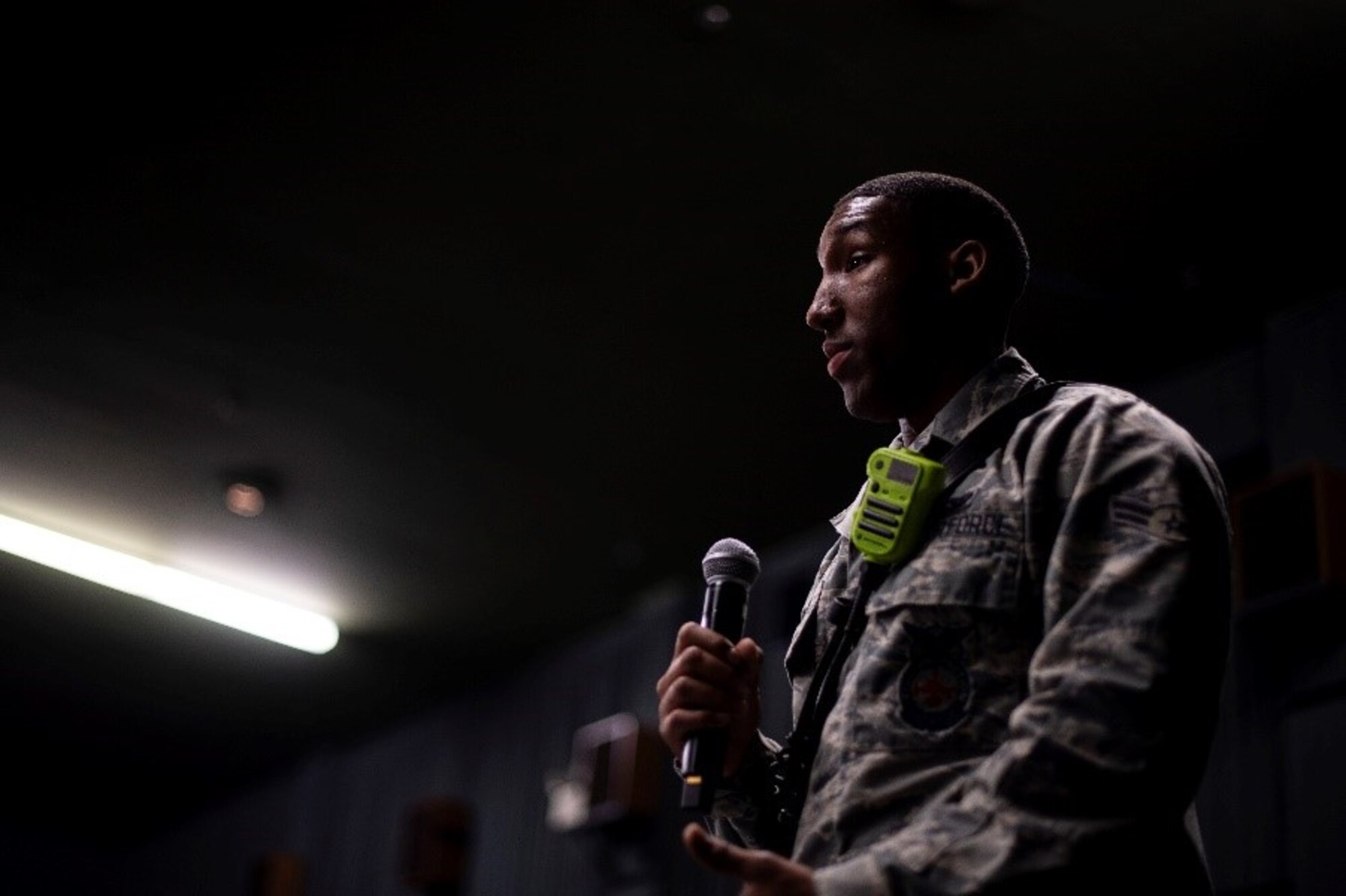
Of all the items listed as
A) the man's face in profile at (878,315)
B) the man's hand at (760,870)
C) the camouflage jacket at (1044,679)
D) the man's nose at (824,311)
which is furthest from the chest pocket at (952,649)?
the man's nose at (824,311)

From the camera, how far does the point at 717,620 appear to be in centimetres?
187

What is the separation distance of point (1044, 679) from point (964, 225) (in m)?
0.77

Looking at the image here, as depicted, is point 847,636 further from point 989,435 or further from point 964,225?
point 964,225

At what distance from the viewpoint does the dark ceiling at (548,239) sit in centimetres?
412

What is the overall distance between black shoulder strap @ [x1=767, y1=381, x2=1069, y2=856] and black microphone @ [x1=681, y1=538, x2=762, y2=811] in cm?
8

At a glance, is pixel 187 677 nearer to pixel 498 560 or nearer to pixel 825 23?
pixel 498 560

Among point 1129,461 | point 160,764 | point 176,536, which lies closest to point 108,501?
point 176,536

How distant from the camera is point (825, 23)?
4008mm

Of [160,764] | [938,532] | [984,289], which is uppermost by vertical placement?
[160,764]

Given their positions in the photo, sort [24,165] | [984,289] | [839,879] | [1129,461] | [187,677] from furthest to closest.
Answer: [187,677], [24,165], [984,289], [1129,461], [839,879]

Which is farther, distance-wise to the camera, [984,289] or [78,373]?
[78,373]

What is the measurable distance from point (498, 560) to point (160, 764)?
13.5ft

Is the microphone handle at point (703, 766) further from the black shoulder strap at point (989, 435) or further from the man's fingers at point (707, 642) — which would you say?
the black shoulder strap at point (989, 435)

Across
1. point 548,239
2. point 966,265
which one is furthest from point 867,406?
point 548,239
